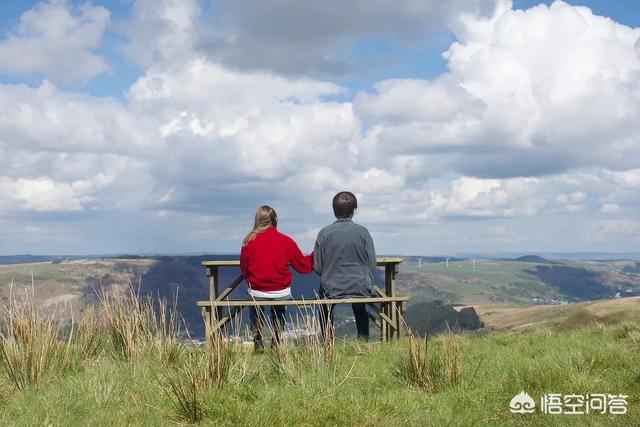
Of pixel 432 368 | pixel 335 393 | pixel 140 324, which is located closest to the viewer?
pixel 335 393

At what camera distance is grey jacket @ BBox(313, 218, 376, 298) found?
9594 mm

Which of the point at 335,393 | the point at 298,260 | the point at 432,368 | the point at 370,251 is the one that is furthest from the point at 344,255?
the point at 335,393

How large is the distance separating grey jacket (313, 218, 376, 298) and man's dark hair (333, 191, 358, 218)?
11 centimetres

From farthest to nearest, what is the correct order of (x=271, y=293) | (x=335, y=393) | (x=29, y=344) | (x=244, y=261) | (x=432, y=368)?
1. (x=244, y=261)
2. (x=271, y=293)
3. (x=29, y=344)
4. (x=432, y=368)
5. (x=335, y=393)

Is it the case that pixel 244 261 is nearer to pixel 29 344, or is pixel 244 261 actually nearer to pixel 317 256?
pixel 317 256

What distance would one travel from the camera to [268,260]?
926 centimetres

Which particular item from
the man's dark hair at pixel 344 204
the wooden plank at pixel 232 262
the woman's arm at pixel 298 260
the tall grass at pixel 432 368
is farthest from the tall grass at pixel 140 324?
the man's dark hair at pixel 344 204

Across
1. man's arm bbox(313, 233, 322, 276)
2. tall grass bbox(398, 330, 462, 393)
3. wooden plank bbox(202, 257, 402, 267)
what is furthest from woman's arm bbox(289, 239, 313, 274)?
tall grass bbox(398, 330, 462, 393)

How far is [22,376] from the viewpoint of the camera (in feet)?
21.4

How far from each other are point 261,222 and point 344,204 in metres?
1.36

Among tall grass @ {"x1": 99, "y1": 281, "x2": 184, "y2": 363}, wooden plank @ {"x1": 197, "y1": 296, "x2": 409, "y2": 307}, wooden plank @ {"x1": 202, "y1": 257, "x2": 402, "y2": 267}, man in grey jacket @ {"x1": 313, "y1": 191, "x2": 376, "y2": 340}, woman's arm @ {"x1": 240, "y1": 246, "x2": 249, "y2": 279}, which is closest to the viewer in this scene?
tall grass @ {"x1": 99, "y1": 281, "x2": 184, "y2": 363}

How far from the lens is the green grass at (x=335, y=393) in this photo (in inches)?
201

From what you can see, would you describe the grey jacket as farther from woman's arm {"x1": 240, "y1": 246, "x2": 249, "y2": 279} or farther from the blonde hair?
woman's arm {"x1": 240, "y1": 246, "x2": 249, "y2": 279}

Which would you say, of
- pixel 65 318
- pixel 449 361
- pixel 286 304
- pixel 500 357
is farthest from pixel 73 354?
pixel 500 357
